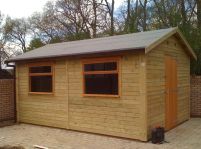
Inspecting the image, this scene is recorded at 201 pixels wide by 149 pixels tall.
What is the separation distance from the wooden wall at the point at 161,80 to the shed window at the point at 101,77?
3.13 feet

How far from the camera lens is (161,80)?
8.72 meters

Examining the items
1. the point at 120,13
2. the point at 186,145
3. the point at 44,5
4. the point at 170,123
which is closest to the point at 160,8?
the point at 120,13

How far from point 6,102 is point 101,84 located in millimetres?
4385

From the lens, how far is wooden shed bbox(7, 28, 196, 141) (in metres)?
7.93

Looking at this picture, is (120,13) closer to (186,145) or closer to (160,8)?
(160,8)

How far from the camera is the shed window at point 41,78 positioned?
32.9ft

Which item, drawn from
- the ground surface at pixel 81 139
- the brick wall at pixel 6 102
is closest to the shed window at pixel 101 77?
the ground surface at pixel 81 139

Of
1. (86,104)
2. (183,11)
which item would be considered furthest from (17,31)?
(86,104)

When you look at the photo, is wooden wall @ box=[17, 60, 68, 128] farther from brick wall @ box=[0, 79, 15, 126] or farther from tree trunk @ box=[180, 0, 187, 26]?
tree trunk @ box=[180, 0, 187, 26]

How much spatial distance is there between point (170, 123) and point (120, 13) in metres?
15.1

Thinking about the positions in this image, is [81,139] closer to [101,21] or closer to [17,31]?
[101,21]

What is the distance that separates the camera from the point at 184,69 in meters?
10.7

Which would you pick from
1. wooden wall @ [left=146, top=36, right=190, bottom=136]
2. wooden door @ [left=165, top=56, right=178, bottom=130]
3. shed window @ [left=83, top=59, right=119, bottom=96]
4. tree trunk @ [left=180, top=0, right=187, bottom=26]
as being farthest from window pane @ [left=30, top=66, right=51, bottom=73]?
tree trunk @ [left=180, top=0, right=187, bottom=26]

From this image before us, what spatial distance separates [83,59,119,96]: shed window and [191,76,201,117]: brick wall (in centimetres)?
474
